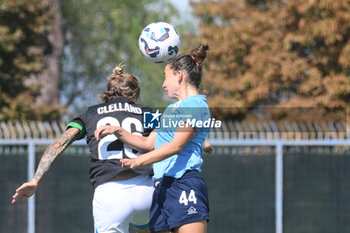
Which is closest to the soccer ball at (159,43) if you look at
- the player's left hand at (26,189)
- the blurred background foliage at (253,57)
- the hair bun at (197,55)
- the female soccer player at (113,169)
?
the female soccer player at (113,169)

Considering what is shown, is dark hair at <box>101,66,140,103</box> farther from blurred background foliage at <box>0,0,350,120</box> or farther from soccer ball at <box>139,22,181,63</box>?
blurred background foliage at <box>0,0,350,120</box>

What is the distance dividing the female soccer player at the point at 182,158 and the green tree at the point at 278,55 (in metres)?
12.4

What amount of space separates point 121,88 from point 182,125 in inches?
33.0

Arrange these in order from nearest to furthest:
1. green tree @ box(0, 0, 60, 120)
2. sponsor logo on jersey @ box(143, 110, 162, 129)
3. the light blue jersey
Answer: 1. the light blue jersey
2. sponsor logo on jersey @ box(143, 110, 162, 129)
3. green tree @ box(0, 0, 60, 120)

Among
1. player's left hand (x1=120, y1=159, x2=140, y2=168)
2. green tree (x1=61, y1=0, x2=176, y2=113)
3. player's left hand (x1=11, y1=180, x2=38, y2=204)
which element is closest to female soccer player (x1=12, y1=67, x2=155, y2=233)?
player's left hand (x1=11, y1=180, x2=38, y2=204)

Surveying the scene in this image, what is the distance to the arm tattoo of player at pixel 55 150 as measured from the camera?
4.84 meters

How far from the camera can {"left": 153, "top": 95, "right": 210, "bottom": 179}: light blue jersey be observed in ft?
14.5

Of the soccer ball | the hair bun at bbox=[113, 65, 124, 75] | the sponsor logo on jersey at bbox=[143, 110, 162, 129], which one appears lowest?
the sponsor logo on jersey at bbox=[143, 110, 162, 129]

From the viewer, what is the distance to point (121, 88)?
5.05 metres

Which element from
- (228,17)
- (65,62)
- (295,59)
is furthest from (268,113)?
(65,62)

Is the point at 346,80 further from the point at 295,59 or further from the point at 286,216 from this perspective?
the point at 286,216

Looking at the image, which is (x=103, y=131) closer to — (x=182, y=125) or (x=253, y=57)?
(x=182, y=125)

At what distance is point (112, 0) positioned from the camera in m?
40.4

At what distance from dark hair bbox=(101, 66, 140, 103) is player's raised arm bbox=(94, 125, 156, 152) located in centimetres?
34
